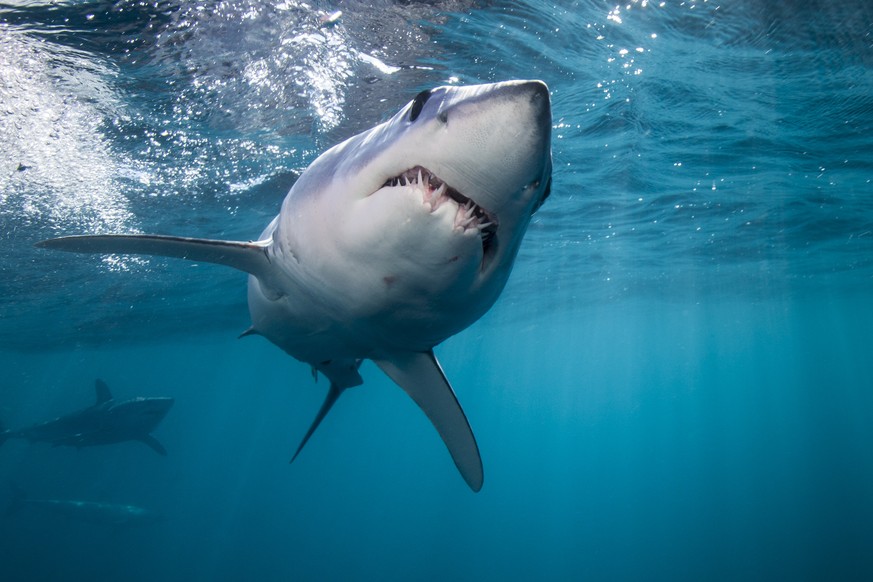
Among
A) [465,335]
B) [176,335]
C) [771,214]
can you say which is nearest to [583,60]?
[771,214]

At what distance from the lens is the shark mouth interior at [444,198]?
188 cm

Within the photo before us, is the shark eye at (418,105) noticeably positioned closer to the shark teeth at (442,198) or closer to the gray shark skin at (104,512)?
the shark teeth at (442,198)

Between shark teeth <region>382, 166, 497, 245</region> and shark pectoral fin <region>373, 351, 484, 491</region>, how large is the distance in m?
1.62

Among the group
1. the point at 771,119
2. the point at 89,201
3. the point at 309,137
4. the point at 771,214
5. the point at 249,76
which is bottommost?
the point at 89,201

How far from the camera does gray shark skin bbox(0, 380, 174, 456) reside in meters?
17.4

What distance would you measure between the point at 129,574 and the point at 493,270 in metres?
58.4

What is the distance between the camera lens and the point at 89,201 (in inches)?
466

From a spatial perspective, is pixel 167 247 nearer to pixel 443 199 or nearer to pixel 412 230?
pixel 412 230

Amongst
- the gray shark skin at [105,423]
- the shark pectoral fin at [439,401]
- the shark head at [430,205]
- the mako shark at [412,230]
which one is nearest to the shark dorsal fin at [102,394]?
the gray shark skin at [105,423]

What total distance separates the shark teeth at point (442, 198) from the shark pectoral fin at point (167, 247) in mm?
1341

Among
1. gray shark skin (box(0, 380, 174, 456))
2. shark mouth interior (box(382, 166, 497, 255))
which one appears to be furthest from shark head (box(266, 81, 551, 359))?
gray shark skin (box(0, 380, 174, 456))

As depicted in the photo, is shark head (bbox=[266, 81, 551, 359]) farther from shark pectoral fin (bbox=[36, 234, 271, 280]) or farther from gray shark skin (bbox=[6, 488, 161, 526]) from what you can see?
gray shark skin (bbox=[6, 488, 161, 526])

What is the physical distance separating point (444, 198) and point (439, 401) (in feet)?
6.98

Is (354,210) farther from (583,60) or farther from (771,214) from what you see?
(771,214)
